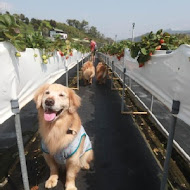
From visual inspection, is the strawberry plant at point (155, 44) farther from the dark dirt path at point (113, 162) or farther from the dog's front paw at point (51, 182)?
the dog's front paw at point (51, 182)

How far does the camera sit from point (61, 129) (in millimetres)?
2588

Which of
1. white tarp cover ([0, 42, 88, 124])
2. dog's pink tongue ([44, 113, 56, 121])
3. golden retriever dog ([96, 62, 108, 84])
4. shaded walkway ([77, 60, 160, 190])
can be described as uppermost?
white tarp cover ([0, 42, 88, 124])

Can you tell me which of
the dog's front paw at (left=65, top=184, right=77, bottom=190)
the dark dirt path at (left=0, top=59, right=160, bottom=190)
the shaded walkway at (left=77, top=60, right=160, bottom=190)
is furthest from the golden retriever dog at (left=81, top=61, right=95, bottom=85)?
the dog's front paw at (left=65, top=184, right=77, bottom=190)

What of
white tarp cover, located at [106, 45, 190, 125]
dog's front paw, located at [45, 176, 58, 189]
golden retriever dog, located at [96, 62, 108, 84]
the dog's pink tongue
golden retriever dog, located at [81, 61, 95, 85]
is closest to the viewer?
white tarp cover, located at [106, 45, 190, 125]

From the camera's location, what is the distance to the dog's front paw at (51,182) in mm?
2756

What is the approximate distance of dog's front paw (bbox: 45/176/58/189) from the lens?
9.04 feet

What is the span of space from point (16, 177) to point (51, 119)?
120 cm

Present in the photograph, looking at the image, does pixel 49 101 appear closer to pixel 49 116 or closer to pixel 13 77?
pixel 49 116

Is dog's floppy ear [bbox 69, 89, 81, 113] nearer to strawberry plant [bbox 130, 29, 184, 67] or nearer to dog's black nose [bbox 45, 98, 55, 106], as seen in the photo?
dog's black nose [bbox 45, 98, 55, 106]

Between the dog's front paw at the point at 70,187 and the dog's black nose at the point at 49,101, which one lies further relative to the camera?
the dog's front paw at the point at 70,187

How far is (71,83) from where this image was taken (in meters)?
9.62

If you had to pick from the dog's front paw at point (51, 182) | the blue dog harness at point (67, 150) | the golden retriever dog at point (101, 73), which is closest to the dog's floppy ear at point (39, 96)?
the blue dog harness at point (67, 150)

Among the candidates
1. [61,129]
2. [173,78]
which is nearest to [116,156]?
[61,129]

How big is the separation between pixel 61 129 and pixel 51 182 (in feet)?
2.76
